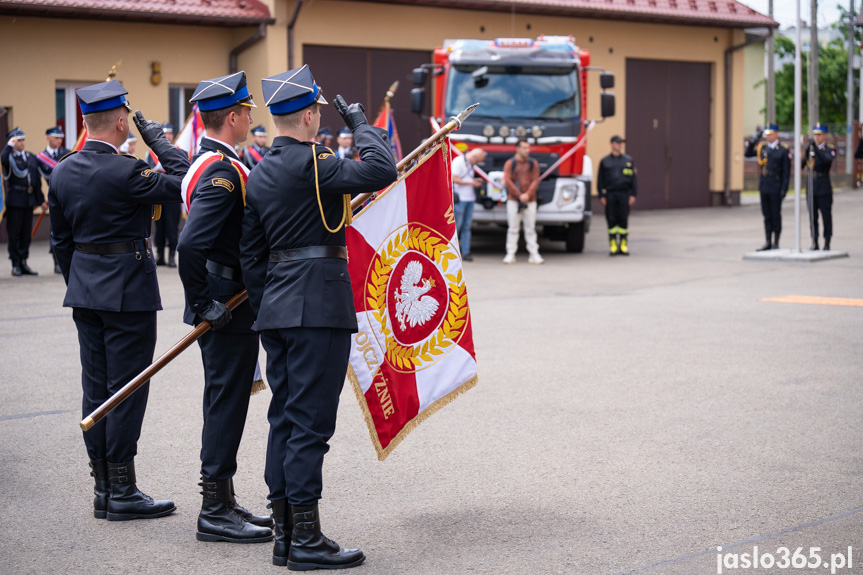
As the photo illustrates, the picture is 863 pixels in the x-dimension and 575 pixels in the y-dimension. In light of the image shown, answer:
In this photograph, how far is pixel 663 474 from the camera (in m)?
5.68

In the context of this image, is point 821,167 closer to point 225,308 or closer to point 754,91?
point 225,308

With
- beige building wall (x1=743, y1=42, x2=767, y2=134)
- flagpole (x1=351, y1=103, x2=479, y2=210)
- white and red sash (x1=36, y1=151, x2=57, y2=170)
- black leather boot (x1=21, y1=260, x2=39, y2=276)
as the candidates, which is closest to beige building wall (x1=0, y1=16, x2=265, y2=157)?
white and red sash (x1=36, y1=151, x2=57, y2=170)

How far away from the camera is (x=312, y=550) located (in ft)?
14.5

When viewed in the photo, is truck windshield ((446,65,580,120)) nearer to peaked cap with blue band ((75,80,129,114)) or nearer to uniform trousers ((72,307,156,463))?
peaked cap with blue band ((75,80,129,114))

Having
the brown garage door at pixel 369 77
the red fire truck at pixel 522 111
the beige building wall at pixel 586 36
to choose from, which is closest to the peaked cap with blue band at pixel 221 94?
the red fire truck at pixel 522 111

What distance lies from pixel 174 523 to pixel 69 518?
49 centimetres

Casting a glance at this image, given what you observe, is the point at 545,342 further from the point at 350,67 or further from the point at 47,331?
the point at 350,67

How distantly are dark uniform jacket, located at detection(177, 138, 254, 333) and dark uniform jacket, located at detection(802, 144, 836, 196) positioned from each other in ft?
49.1

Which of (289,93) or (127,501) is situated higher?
(289,93)

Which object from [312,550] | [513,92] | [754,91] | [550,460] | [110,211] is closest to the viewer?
[312,550]

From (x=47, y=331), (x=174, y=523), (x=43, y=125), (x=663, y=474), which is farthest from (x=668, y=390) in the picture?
(x=43, y=125)

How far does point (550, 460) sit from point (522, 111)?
12.6 m

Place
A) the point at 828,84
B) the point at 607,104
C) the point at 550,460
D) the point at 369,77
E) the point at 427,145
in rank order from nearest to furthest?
the point at 427,145, the point at 550,460, the point at 607,104, the point at 369,77, the point at 828,84

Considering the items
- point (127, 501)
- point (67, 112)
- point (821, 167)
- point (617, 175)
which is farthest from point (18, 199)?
point (821, 167)
